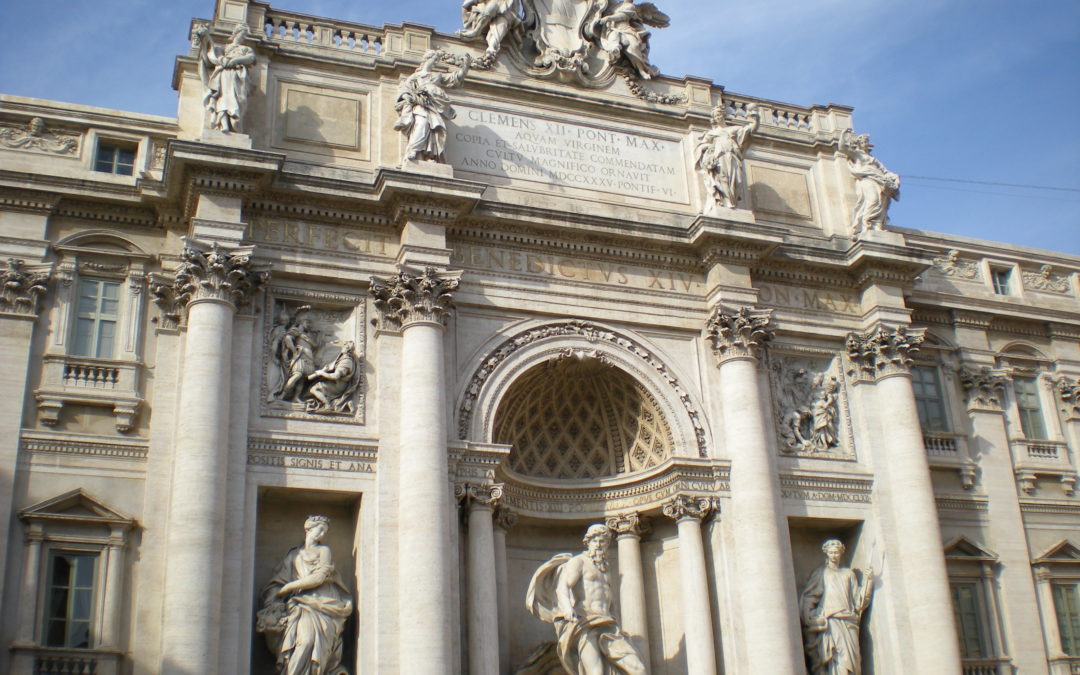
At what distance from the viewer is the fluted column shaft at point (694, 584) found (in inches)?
782

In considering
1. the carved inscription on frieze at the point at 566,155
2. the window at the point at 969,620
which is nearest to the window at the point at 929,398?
the window at the point at 969,620

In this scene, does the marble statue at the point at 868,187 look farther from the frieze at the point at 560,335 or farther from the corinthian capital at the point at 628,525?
the corinthian capital at the point at 628,525

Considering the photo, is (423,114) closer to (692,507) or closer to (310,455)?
(310,455)

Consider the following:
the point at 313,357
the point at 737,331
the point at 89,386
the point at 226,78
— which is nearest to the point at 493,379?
the point at 313,357

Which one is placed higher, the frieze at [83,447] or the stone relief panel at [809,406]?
the stone relief panel at [809,406]

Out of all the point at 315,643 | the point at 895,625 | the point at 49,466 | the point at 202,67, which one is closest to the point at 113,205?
the point at 202,67

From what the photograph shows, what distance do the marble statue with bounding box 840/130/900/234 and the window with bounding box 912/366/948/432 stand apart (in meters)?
2.91

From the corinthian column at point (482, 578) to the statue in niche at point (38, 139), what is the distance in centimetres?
836

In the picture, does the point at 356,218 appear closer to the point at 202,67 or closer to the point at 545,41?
the point at 202,67

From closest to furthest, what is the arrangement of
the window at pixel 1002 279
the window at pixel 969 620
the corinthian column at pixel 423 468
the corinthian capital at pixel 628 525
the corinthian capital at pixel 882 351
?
the corinthian column at pixel 423 468
the corinthian capital at pixel 628 525
the window at pixel 969 620
the corinthian capital at pixel 882 351
the window at pixel 1002 279

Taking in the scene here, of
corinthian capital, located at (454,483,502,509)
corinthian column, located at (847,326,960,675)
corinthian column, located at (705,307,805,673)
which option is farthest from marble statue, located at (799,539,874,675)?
corinthian capital, located at (454,483,502,509)

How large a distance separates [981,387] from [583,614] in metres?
9.89

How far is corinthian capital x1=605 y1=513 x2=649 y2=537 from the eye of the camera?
21.5 meters

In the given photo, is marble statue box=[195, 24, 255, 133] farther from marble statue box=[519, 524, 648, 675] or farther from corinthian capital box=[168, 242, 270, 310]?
marble statue box=[519, 524, 648, 675]
